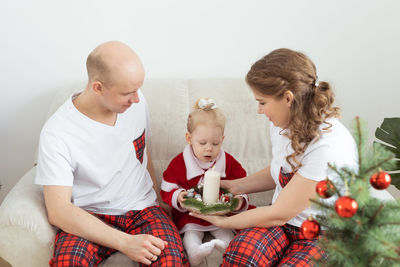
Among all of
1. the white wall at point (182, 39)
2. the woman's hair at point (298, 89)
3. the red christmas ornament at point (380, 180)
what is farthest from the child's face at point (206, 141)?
the red christmas ornament at point (380, 180)

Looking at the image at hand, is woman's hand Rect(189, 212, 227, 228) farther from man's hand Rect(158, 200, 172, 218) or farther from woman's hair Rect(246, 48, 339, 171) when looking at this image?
woman's hair Rect(246, 48, 339, 171)

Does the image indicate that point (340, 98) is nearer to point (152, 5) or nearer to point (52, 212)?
point (152, 5)

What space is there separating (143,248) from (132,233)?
19 centimetres

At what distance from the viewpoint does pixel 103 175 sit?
1861 mm

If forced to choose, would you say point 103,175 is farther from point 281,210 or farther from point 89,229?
point 281,210

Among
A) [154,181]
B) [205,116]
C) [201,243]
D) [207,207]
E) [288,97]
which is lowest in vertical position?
[201,243]

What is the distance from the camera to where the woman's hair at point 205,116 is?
6.57ft

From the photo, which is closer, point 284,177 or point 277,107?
point 277,107

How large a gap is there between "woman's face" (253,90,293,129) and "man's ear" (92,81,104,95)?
622mm

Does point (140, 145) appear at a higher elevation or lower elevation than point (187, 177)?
higher

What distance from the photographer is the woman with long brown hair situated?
157 cm

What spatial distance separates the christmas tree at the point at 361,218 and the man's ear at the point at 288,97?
0.44 metres

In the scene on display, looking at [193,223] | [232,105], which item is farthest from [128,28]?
[193,223]

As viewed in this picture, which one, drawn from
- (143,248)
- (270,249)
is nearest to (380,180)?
(270,249)
